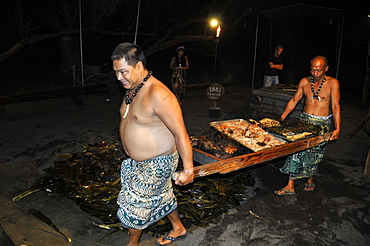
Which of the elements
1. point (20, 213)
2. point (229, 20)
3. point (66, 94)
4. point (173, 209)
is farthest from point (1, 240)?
point (229, 20)

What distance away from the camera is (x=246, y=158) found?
3766mm

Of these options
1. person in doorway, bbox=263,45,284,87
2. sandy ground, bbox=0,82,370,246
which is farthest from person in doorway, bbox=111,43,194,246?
person in doorway, bbox=263,45,284,87

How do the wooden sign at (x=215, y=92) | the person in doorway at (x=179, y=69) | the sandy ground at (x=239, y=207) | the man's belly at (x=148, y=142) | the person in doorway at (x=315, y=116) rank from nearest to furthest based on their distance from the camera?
1. the man's belly at (x=148, y=142)
2. the sandy ground at (x=239, y=207)
3. the person in doorway at (x=315, y=116)
4. the wooden sign at (x=215, y=92)
5. the person in doorway at (x=179, y=69)

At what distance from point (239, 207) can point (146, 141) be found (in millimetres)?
2094

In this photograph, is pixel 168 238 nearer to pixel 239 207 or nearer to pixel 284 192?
pixel 239 207

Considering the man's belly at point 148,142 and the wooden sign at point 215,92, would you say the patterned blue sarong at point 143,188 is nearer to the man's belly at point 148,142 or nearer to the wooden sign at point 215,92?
the man's belly at point 148,142

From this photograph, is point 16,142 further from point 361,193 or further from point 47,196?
point 361,193

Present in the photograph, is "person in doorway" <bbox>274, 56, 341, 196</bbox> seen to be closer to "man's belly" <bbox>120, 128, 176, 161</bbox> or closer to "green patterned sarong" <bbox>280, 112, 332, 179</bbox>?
"green patterned sarong" <bbox>280, 112, 332, 179</bbox>

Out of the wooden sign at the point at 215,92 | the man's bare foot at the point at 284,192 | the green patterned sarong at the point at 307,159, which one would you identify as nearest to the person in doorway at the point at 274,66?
the wooden sign at the point at 215,92

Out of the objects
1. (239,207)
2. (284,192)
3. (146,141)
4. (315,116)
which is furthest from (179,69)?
(146,141)

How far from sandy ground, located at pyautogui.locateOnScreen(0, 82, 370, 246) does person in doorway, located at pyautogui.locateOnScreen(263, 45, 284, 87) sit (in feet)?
10.1

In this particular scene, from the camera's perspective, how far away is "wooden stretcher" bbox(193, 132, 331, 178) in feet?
11.0

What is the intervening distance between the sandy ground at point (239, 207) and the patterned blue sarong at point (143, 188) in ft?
1.81

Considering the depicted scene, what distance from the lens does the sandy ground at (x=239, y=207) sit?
12.1ft
